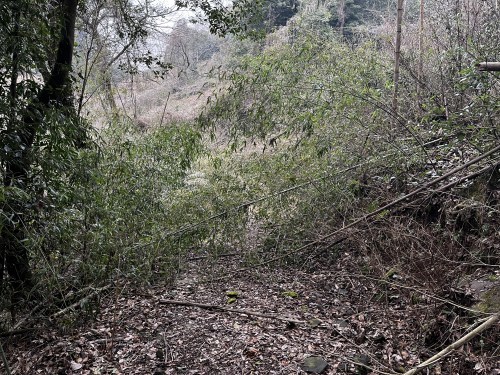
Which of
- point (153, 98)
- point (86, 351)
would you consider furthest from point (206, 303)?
point (153, 98)

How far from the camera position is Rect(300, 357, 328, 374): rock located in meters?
2.93

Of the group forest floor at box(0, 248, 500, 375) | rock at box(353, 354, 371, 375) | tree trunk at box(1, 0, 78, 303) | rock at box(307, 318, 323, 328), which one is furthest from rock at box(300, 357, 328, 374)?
tree trunk at box(1, 0, 78, 303)

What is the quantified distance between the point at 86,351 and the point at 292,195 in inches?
108

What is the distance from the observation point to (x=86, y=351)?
317 centimetres

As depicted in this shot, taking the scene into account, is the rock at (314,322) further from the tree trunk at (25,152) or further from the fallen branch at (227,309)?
the tree trunk at (25,152)

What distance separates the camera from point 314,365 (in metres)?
2.97

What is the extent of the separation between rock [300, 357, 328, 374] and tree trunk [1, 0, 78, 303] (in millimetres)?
1941

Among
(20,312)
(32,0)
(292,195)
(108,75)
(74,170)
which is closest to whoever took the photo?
(32,0)

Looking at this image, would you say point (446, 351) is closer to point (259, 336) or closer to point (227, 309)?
point (259, 336)

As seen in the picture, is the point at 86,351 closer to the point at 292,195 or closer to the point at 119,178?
the point at 119,178

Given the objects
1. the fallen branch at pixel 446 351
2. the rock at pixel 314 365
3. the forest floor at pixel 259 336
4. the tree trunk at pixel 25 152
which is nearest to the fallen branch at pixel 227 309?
the forest floor at pixel 259 336

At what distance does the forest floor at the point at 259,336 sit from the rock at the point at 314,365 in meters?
0.05

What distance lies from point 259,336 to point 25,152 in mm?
2117

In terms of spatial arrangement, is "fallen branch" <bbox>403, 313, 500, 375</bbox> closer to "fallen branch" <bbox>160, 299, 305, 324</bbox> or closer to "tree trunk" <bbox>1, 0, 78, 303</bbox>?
"fallen branch" <bbox>160, 299, 305, 324</bbox>
